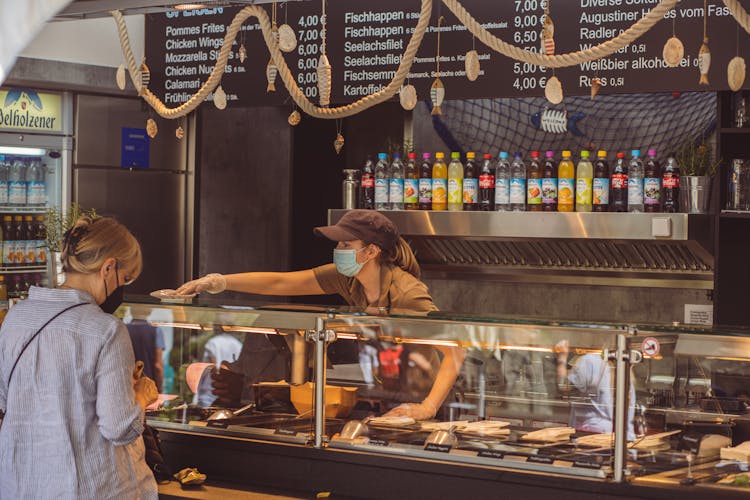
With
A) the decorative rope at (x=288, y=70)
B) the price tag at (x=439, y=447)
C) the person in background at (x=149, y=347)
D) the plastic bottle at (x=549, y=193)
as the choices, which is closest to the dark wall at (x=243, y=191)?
the plastic bottle at (x=549, y=193)

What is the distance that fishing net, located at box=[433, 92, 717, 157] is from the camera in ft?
18.4

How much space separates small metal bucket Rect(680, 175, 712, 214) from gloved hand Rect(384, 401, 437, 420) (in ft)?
8.35

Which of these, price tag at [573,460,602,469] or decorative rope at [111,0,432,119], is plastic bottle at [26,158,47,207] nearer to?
decorative rope at [111,0,432,119]

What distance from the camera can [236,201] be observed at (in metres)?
6.51

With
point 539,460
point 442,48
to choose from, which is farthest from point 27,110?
point 539,460

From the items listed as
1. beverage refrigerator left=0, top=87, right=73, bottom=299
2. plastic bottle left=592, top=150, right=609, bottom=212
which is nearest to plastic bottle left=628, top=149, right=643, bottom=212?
plastic bottle left=592, top=150, right=609, bottom=212

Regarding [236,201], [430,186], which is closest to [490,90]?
[430,186]

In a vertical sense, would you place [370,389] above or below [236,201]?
below

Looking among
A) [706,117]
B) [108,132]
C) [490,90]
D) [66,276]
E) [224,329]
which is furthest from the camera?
[108,132]

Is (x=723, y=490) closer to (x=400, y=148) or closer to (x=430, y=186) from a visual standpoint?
(x=430, y=186)

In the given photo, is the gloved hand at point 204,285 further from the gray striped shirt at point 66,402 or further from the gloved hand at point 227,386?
the gray striped shirt at point 66,402

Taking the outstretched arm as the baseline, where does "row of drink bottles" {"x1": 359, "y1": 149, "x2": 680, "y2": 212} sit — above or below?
above

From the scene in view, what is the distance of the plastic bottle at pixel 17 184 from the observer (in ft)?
19.9

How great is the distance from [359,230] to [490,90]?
156 centimetres
